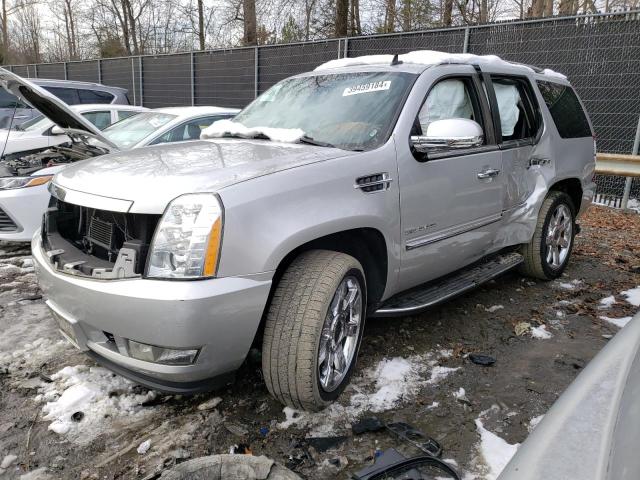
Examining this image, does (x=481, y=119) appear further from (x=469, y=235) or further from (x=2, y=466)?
(x=2, y=466)

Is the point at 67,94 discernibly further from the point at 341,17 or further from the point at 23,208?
the point at 341,17

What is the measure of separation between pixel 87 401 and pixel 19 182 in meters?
3.11

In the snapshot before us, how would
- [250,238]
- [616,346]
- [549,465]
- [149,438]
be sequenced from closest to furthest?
1. [549,465]
2. [616,346]
3. [250,238]
4. [149,438]

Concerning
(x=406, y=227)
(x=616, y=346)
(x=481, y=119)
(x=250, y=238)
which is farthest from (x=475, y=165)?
(x=616, y=346)

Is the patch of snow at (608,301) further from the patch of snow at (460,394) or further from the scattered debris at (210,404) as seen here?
the scattered debris at (210,404)

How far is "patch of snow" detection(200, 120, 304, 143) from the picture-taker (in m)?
3.16

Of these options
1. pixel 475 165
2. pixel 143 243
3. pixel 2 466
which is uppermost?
pixel 475 165

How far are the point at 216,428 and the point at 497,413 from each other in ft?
4.79

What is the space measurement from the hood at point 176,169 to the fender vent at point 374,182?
0.57 ft

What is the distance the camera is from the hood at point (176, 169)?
2.26 m

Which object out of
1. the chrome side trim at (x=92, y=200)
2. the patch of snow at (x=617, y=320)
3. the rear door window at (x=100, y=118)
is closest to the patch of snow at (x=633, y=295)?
the patch of snow at (x=617, y=320)

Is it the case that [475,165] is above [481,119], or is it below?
below

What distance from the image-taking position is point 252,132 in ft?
11.1

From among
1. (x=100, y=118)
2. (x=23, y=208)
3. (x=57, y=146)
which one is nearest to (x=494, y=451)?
(x=23, y=208)
